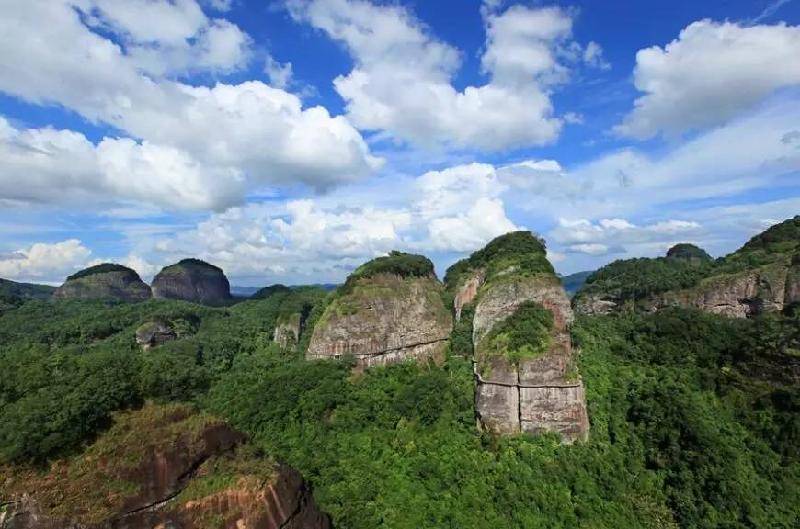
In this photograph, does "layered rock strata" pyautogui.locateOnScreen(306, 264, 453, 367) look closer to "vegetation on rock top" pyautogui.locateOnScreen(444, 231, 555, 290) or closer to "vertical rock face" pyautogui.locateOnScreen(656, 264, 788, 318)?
"vegetation on rock top" pyautogui.locateOnScreen(444, 231, 555, 290)

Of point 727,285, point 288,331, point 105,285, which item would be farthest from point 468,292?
point 105,285

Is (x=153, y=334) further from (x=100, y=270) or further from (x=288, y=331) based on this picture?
(x=100, y=270)

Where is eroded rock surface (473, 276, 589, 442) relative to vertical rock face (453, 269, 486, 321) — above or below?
below

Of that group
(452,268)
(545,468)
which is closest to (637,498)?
(545,468)

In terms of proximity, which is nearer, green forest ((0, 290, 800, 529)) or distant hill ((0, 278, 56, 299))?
green forest ((0, 290, 800, 529))

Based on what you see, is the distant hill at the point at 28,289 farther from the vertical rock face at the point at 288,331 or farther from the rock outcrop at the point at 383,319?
the rock outcrop at the point at 383,319

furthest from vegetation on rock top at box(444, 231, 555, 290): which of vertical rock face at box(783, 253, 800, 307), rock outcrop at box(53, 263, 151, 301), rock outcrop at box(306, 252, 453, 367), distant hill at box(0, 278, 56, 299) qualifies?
distant hill at box(0, 278, 56, 299)
